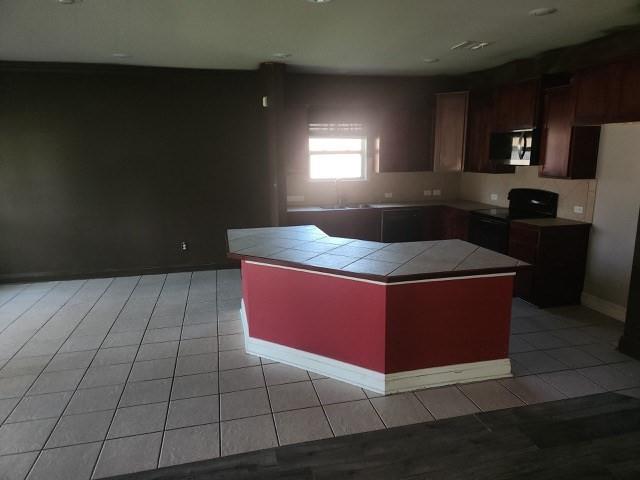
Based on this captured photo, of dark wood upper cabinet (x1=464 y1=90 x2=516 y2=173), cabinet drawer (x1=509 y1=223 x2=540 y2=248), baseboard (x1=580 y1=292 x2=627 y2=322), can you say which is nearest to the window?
dark wood upper cabinet (x1=464 y1=90 x2=516 y2=173)

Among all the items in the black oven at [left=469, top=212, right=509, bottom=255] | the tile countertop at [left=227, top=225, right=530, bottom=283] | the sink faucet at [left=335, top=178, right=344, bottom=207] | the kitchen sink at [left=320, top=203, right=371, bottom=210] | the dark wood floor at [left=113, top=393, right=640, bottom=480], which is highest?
the sink faucet at [left=335, top=178, right=344, bottom=207]

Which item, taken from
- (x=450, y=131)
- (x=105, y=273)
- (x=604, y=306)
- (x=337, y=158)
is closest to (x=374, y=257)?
(x=604, y=306)

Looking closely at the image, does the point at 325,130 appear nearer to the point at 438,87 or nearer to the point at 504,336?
the point at 438,87

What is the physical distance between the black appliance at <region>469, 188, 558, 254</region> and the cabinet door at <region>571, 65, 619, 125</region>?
1017 mm

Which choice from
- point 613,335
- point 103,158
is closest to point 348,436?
point 613,335

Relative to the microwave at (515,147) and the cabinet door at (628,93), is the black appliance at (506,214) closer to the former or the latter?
the microwave at (515,147)

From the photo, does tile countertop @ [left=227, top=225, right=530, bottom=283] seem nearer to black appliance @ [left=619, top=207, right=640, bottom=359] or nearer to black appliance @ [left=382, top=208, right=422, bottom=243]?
black appliance @ [left=619, top=207, right=640, bottom=359]

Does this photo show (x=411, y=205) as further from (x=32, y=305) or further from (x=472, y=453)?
(x=32, y=305)

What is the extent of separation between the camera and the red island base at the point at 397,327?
2.76m

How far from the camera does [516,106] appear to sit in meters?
4.63

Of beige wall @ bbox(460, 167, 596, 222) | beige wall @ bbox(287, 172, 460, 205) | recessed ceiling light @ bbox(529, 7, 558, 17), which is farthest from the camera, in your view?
beige wall @ bbox(287, 172, 460, 205)

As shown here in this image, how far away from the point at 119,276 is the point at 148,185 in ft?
4.09

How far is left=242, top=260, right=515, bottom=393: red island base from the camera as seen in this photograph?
2760mm

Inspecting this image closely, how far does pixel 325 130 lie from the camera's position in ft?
18.4
